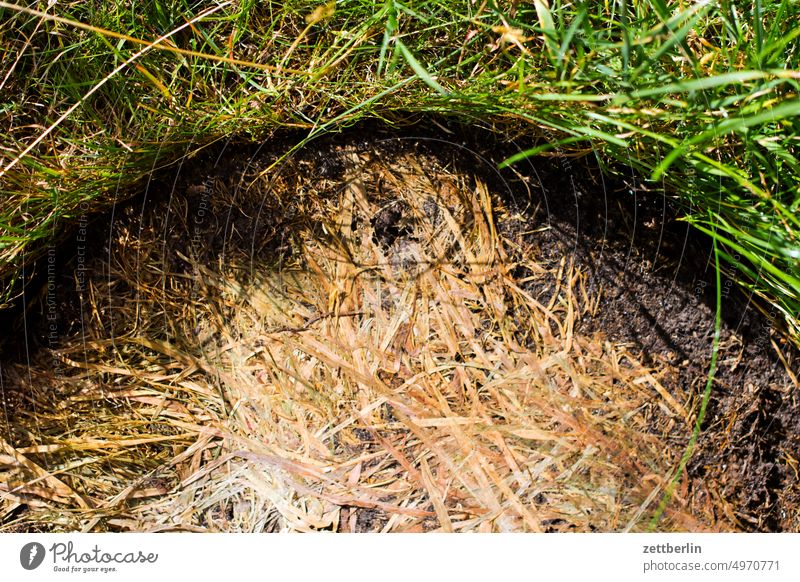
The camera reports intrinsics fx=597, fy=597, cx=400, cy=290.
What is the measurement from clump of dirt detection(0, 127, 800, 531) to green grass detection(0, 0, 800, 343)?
6 cm

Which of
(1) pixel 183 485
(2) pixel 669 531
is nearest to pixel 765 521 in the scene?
(2) pixel 669 531

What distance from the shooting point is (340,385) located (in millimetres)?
1109

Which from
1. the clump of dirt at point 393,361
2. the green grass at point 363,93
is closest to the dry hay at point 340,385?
the clump of dirt at point 393,361

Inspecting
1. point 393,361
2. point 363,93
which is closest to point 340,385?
point 393,361

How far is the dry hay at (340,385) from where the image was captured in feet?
3.54
